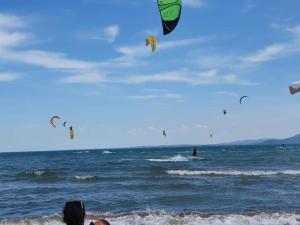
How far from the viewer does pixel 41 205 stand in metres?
16.7

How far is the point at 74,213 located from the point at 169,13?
271 cm

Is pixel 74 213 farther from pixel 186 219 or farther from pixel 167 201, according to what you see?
pixel 167 201

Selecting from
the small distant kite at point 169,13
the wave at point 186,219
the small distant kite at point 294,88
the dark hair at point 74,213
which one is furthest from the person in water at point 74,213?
the wave at point 186,219

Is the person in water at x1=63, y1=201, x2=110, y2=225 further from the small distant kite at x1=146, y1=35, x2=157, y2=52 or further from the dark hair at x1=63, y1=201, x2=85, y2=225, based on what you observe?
the small distant kite at x1=146, y1=35, x2=157, y2=52

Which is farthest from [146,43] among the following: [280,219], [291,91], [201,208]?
[201,208]

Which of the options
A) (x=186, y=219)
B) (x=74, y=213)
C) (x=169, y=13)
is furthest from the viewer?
(x=186, y=219)

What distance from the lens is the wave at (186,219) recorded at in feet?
41.6

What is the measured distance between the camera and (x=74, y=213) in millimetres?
3857

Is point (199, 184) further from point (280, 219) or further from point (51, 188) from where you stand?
point (280, 219)

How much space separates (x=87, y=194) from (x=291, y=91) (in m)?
12.9

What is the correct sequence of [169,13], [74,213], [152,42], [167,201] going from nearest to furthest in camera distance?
[74,213], [169,13], [152,42], [167,201]

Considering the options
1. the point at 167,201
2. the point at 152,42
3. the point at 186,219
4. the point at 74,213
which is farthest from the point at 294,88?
the point at 167,201

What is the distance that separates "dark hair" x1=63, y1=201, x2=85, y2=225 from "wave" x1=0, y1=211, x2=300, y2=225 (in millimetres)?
9040

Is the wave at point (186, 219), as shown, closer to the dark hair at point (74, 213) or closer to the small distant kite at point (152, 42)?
the small distant kite at point (152, 42)
